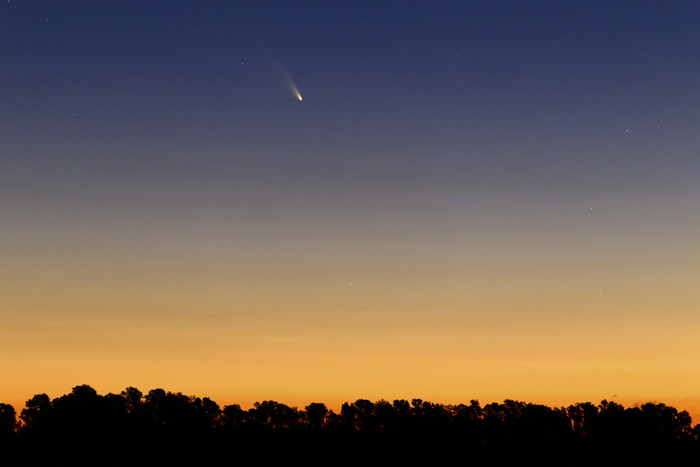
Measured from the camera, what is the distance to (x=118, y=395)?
176125 millimetres

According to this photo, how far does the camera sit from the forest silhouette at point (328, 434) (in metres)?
166

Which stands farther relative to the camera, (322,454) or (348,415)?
(348,415)

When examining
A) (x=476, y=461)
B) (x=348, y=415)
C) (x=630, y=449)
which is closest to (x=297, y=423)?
(x=348, y=415)

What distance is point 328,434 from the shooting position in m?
187

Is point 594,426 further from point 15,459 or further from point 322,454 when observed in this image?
point 15,459

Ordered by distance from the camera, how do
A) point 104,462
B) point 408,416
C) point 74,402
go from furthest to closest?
point 408,416
point 74,402
point 104,462

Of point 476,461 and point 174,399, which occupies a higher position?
point 174,399

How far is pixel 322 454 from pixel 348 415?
21.1 metres

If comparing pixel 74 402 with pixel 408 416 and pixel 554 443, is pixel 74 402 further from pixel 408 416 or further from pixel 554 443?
pixel 554 443

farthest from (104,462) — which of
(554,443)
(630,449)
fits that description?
(630,449)

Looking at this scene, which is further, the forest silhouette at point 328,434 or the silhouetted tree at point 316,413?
the silhouetted tree at point 316,413

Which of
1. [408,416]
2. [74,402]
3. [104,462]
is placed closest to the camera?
[104,462]

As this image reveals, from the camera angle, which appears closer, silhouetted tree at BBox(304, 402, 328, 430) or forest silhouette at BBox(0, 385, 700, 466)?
forest silhouette at BBox(0, 385, 700, 466)

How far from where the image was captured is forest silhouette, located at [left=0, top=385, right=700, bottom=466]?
16562 centimetres
